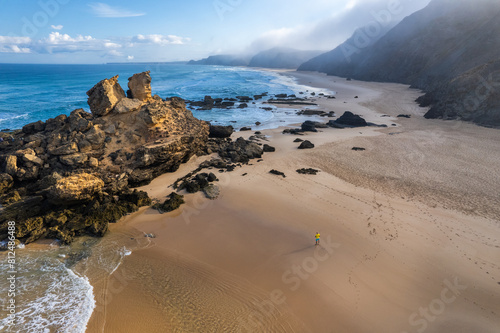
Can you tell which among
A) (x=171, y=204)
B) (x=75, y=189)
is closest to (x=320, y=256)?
(x=171, y=204)

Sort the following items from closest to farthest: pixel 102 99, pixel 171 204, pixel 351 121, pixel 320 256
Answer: pixel 320 256
pixel 171 204
pixel 102 99
pixel 351 121

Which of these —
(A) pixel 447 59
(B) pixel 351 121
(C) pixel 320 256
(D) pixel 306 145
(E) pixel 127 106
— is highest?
(A) pixel 447 59

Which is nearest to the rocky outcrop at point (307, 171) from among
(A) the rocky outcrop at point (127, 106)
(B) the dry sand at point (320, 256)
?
(B) the dry sand at point (320, 256)

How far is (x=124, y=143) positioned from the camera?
582 inches

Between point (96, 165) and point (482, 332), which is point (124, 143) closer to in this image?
point (96, 165)

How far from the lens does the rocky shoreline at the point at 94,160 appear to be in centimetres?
1062

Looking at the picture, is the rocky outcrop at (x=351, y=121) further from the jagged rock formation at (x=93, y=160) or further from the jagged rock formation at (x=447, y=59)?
the jagged rock formation at (x=93, y=160)

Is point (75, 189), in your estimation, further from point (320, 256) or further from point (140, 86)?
point (320, 256)

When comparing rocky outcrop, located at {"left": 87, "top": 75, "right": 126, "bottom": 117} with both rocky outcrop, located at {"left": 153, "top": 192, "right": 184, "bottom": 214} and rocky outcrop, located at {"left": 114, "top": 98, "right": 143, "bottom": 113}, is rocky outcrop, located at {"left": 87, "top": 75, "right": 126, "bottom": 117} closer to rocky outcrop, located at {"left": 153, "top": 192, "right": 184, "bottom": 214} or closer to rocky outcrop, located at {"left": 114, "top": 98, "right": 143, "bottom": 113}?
rocky outcrop, located at {"left": 114, "top": 98, "right": 143, "bottom": 113}

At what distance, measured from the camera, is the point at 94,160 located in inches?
520

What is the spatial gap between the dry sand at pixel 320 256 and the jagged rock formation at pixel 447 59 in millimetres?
17538

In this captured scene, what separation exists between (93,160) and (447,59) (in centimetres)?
7069

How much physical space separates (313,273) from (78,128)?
570 inches

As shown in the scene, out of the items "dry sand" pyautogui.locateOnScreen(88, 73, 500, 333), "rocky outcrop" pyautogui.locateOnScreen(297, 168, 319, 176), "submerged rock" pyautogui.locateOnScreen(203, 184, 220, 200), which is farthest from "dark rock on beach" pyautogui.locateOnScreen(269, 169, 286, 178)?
"submerged rock" pyautogui.locateOnScreen(203, 184, 220, 200)
